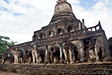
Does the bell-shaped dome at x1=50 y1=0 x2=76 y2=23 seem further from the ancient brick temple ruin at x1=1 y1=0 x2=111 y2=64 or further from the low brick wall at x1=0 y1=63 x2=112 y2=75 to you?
the low brick wall at x1=0 y1=63 x2=112 y2=75

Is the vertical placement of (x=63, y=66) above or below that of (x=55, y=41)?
below

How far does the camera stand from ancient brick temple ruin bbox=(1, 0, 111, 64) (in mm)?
10492

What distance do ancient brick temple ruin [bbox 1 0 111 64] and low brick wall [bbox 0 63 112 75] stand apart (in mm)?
986

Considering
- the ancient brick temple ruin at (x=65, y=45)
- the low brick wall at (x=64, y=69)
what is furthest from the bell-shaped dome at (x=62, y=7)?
the low brick wall at (x=64, y=69)

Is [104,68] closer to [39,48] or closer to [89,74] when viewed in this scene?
[89,74]

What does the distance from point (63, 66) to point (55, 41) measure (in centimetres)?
384

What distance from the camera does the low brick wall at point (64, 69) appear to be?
8.03m

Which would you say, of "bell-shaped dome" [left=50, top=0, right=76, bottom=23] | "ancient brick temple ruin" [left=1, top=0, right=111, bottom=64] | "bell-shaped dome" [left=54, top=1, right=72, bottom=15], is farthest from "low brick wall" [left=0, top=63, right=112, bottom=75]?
"bell-shaped dome" [left=54, top=1, right=72, bottom=15]

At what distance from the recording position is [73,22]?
17.4m

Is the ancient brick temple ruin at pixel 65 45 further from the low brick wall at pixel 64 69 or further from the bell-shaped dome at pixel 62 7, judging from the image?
the low brick wall at pixel 64 69

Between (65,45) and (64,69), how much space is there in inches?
109

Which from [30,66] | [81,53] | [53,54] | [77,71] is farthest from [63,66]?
[30,66]

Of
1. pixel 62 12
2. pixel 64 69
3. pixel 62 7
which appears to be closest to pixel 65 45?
pixel 64 69

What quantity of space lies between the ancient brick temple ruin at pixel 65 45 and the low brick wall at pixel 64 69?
0.99 m
